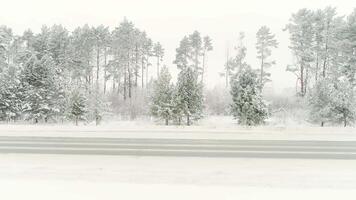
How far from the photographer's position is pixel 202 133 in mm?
23578

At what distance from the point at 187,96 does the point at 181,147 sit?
17.1m

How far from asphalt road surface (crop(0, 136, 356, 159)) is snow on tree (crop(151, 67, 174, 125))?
46.3ft

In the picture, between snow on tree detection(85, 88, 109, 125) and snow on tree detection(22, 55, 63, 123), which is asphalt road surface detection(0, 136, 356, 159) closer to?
snow on tree detection(85, 88, 109, 125)

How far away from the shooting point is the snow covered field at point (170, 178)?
10.4m

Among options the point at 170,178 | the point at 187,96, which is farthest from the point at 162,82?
the point at 170,178

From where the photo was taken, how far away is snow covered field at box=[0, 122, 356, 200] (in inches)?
408

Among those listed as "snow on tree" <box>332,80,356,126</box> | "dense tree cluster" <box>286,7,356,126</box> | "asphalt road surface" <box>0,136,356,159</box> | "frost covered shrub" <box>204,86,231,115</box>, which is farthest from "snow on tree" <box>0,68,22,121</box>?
"snow on tree" <box>332,80,356,126</box>

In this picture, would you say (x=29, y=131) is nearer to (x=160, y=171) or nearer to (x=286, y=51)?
(x=160, y=171)

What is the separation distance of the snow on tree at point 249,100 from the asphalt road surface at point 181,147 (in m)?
11.5

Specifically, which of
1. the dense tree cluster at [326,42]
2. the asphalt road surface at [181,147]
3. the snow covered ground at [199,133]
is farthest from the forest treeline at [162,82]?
the asphalt road surface at [181,147]

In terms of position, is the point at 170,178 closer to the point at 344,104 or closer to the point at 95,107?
the point at 344,104

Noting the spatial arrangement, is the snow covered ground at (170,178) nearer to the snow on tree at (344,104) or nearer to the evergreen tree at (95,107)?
the snow on tree at (344,104)

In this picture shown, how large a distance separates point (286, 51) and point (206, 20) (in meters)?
69.7

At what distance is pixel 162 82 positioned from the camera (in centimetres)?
3528
